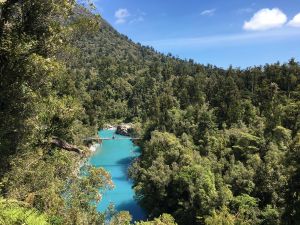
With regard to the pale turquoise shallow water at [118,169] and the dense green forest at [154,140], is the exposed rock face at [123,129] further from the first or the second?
the dense green forest at [154,140]

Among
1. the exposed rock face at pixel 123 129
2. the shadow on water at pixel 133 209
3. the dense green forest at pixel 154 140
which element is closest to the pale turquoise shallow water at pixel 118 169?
the shadow on water at pixel 133 209

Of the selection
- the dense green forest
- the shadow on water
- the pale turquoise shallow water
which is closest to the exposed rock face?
the pale turquoise shallow water

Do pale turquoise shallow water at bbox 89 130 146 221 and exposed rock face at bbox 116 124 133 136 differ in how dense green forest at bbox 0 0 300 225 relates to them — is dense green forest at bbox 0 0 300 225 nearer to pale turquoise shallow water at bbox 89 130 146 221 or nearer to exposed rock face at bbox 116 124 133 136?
pale turquoise shallow water at bbox 89 130 146 221

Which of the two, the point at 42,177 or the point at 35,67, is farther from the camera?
the point at 42,177

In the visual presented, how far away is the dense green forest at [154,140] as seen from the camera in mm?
7539

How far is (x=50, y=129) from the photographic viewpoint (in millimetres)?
13961

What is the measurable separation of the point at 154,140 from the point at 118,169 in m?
13.4

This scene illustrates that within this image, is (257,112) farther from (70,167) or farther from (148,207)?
(70,167)

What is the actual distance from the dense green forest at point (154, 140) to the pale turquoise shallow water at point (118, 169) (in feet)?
7.68

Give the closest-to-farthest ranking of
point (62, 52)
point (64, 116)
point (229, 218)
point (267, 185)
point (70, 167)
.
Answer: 1. point (62, 52)
2. point (64, 116)
3. point (70, 167)
4. point (229, 218)
5. point (267, 185)

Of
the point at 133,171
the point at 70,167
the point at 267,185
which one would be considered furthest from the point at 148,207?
the point at 70,167

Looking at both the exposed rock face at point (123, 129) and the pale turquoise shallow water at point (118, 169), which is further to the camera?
the exposed rock face at point (123, 129)

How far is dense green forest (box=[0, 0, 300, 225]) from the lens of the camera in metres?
7.54

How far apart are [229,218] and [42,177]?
10011 millimetres
